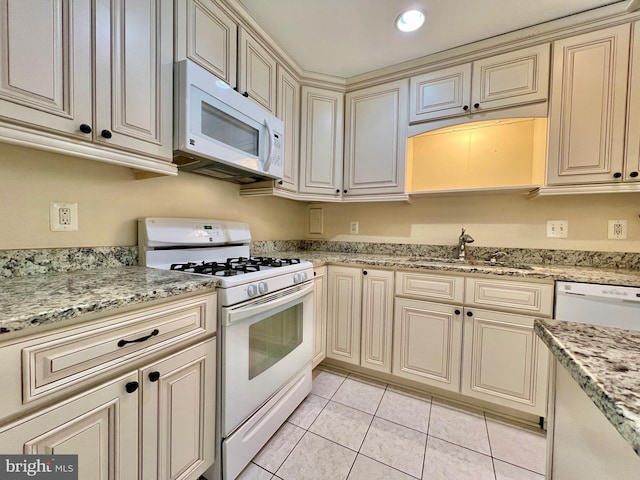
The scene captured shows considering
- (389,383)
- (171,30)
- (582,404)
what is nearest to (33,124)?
(171,30)

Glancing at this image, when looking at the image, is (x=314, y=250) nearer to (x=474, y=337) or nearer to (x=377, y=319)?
(x=377, y=319)

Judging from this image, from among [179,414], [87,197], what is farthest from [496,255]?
[87,197]

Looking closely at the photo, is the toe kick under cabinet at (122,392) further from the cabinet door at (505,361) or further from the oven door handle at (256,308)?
the cabinet door at (505,361)

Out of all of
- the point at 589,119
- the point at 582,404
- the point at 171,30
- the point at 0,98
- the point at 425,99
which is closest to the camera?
the point at 582,404

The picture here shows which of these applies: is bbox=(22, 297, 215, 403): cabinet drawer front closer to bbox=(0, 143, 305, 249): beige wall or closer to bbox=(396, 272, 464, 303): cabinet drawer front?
bbox=(0, 143, 305, 249): beige wall

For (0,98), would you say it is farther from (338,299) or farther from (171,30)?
(338,299)

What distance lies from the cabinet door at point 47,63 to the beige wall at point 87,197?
0.32 meters

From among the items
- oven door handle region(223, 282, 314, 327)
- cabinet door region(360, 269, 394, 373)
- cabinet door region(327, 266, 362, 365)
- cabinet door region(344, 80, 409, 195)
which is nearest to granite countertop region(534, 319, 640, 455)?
oven door handle region(223, 282, 314, 327)

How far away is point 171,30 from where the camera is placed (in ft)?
3.86

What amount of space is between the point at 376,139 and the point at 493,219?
107cm

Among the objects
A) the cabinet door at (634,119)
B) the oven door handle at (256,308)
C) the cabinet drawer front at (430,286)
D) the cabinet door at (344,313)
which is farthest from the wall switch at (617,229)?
the oven door handle at (256,308)

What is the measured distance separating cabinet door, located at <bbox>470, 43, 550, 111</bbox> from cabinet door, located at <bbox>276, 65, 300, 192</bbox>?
124 centimetres

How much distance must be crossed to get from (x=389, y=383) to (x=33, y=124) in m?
2.26

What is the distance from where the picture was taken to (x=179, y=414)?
3.14 ft
